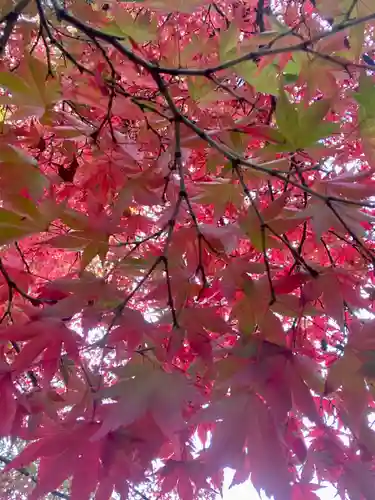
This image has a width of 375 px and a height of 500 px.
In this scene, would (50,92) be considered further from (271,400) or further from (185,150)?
(271,400)

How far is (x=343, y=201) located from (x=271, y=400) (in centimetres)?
28

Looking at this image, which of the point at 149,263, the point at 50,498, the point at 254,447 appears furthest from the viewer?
the point at 50,498

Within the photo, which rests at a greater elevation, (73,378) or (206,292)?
(206,292)

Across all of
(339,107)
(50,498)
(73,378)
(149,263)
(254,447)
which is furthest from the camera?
(50,498)

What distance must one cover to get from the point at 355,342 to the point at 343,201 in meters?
0.19

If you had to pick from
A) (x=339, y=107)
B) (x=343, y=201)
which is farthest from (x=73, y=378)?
(x=339, y=107)

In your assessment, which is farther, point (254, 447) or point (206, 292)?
point (206, 292)

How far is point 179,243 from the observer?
855mm

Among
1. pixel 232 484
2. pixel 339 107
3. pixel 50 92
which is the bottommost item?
pixel 232 484

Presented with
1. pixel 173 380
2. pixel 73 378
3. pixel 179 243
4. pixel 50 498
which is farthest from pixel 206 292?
pixel 50 498

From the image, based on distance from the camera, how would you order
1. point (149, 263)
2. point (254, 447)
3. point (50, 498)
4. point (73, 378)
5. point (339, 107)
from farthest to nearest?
1. point (50, 498)
2. point (339, 107)
3. point (73, 378)
4. point (149, 263)
5. point (254, 447)

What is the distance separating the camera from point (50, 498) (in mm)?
3773

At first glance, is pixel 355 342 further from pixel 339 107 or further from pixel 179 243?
pixel 339 107

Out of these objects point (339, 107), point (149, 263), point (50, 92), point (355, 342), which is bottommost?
point (355, 342)
